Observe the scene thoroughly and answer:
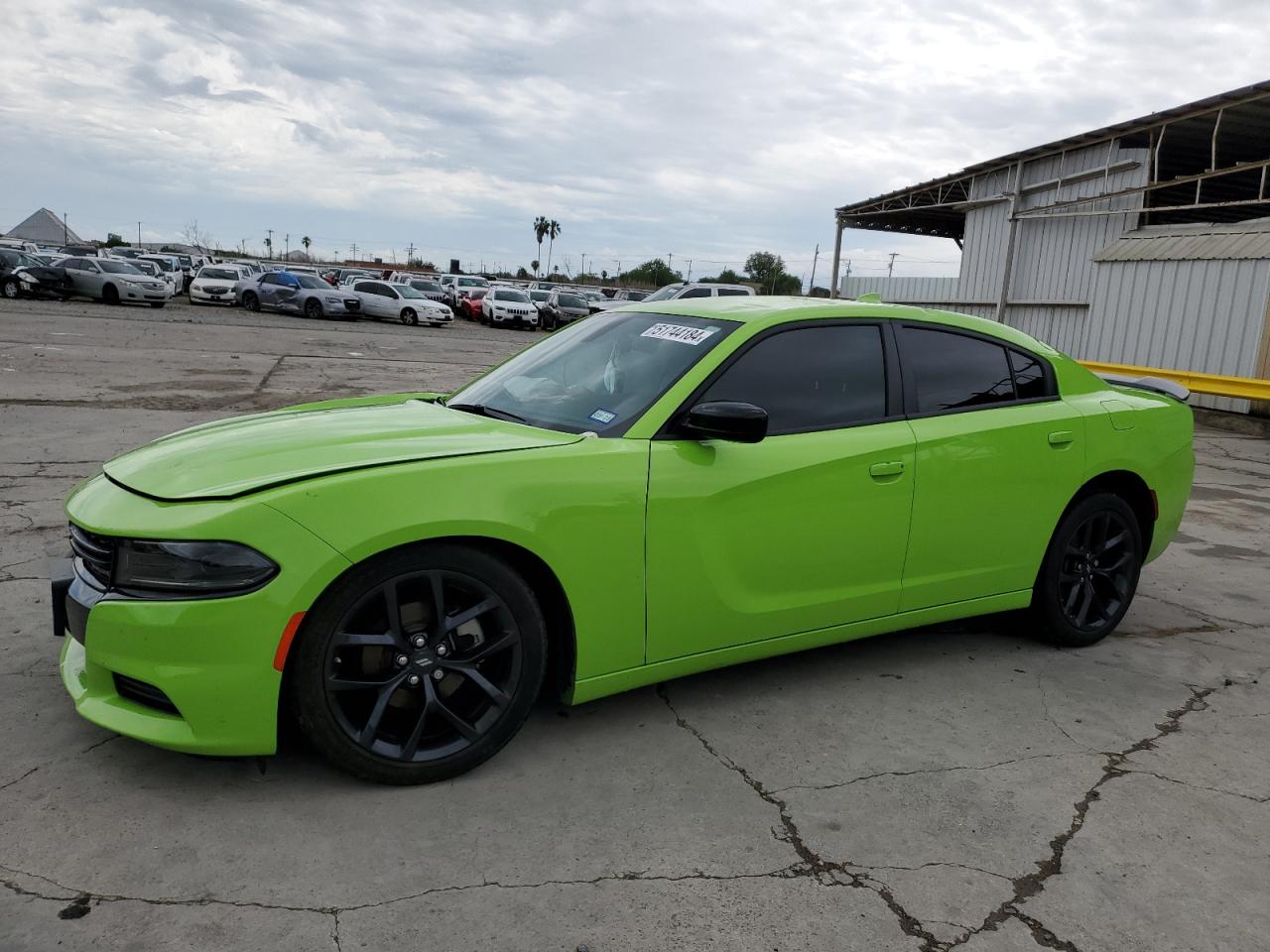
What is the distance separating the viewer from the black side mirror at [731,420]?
125 inches

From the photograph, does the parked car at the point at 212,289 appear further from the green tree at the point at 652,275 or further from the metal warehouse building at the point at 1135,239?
the green tree at the point at 652,275

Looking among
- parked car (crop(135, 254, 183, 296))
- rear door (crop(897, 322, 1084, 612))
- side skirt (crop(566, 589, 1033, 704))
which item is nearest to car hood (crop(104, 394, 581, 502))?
side skirt (crop(566, 589, 1033, 704))

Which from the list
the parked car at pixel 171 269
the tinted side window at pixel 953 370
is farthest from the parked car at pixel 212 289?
the tinted side window at pixel 953 370

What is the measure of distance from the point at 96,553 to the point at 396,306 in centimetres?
3155

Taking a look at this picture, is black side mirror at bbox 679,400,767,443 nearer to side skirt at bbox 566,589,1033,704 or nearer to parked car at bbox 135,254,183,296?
side skirt at bbox 566,589,1033,704

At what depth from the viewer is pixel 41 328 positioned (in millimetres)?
18797

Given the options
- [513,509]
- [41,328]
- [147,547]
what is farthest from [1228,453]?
Answer: [41,328]

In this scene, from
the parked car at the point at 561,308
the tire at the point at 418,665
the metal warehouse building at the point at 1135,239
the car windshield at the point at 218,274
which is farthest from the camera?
the parked car at the point at 561,308

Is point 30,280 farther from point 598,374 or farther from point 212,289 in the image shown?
point 598,374

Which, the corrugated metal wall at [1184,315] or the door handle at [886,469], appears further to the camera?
the corrugated metal wall at [1184,315]

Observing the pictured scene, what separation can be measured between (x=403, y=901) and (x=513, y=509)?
1.12m

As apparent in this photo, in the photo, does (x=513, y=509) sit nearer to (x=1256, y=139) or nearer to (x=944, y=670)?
(x=944, y=670)

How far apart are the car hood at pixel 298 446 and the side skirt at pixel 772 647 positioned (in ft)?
2.70

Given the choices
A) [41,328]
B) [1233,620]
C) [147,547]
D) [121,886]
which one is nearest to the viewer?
[121,886]
